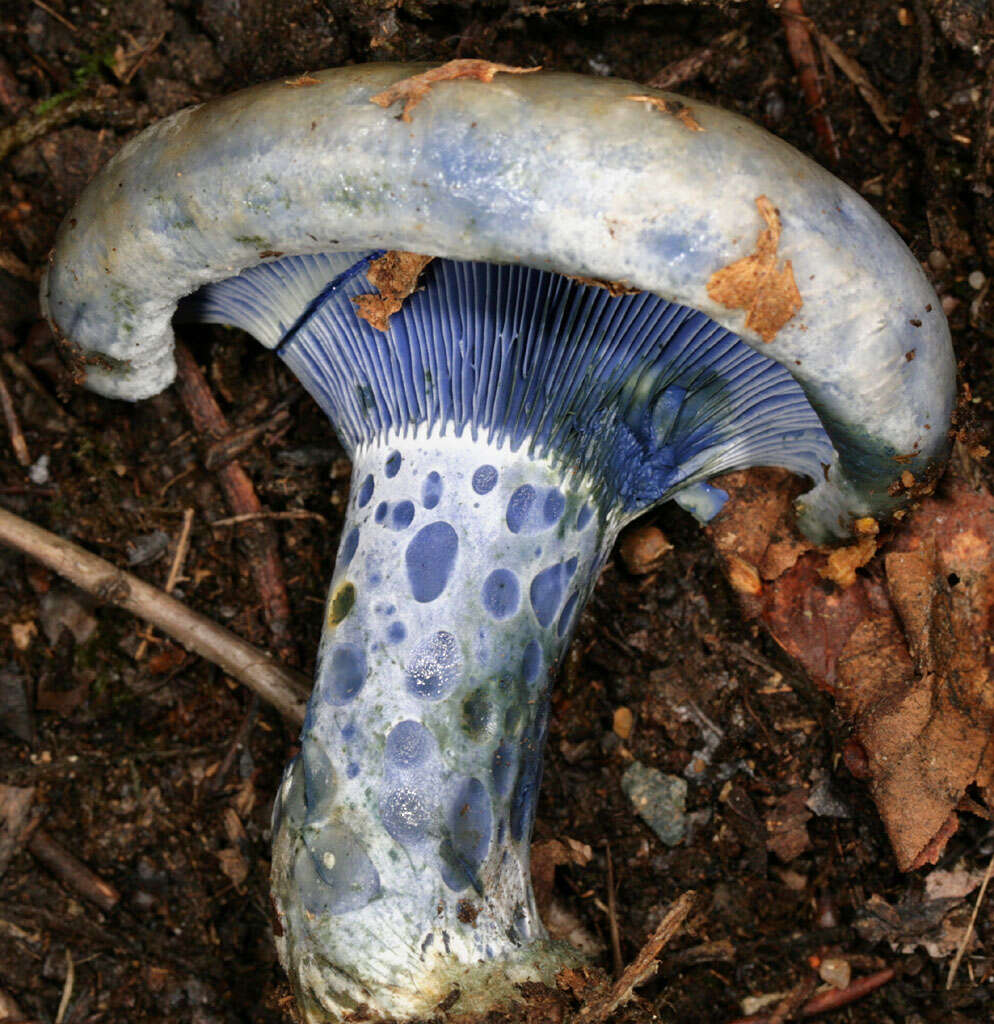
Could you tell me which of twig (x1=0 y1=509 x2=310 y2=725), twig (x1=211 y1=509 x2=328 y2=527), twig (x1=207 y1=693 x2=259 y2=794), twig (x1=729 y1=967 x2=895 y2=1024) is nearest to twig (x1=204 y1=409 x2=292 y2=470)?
twig (x1=211 y1=509 x2=328 y2=527)

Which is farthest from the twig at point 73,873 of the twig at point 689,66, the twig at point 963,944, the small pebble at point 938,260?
the small pebble at point 938,260

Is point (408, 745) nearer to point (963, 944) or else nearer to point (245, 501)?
point (245, 501)

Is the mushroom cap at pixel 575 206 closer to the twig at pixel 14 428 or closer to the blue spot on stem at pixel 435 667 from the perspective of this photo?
the blue spot on stem at pixel 435 667

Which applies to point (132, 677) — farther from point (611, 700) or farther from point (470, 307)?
point (470, 307)

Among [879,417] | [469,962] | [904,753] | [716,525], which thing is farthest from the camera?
[716,525]

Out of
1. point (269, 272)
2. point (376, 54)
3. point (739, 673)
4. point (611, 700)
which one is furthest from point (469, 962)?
point (376, 54)
